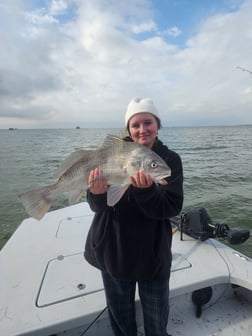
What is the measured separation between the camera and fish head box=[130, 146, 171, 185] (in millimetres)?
2393

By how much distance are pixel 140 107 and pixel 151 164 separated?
0.62 m

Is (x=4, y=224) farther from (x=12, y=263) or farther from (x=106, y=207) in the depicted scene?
(x=106, y=207)

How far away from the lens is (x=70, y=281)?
11.1 ft

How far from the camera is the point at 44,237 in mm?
4852

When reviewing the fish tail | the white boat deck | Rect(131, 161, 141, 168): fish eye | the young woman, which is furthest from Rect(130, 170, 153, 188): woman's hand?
the white boat deck

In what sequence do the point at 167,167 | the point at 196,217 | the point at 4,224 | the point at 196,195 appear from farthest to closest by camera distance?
the point at 196,195 → the point at 4,224 → the point at 196,217 → the point at 167,167

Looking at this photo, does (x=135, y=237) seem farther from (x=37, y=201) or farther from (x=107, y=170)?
(x=37, y=201)

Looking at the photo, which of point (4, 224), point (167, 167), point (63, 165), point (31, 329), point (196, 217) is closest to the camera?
point (167, 167)

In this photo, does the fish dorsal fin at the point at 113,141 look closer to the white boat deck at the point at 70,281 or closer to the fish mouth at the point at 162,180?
the fish mouth at the point at 162,180

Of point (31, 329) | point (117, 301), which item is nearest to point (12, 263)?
point (31, 329)

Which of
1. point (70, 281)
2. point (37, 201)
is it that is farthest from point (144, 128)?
point (70, 281)

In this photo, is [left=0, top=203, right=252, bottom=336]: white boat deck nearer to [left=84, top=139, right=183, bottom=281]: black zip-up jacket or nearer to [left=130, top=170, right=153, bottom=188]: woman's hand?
[left=84, top=139, right=183, bottom=281]: black zip-up jacket

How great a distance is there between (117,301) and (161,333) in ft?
1.94

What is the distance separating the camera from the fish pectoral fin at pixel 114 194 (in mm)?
2333
